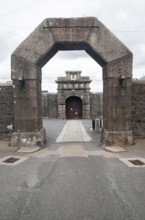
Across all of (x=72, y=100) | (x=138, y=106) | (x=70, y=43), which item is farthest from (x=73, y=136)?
(x=72, y=100)

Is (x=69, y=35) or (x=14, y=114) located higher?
(x=69, y=35)

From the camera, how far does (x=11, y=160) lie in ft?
27.1

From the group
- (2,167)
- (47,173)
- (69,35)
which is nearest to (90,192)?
(47,173)

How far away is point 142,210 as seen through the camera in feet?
14.4

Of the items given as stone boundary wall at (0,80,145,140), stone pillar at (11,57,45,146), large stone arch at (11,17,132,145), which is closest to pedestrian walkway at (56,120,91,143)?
stone pillar at (11,57,45,146)

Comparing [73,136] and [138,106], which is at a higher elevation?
[138,106]

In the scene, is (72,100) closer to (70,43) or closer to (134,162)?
(70,43)

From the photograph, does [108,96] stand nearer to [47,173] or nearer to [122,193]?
[47,173]

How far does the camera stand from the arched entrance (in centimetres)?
3070

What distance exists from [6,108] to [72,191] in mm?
6780

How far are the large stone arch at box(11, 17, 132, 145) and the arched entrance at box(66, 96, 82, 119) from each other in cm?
2000

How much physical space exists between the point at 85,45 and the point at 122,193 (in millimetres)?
7304

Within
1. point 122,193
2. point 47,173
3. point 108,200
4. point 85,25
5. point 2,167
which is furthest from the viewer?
point 85,25

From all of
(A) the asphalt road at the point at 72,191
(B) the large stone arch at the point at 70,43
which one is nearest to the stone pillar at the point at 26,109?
(B) the large stone arch at the point at 70,43
